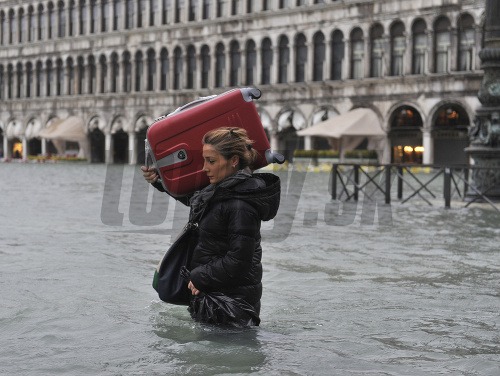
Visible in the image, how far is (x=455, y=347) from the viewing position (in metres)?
5.43

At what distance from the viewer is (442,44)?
1654 inches

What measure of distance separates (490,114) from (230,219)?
41.6 ft

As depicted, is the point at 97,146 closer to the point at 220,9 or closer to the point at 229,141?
the point at 220,9

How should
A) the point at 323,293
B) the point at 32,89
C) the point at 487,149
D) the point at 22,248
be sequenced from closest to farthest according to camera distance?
the point at 323,293 < the point at 22,248 < the point at 487,149 < the point at 32,89

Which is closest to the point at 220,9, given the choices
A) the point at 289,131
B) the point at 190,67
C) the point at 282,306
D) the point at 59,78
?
the point at 190,67

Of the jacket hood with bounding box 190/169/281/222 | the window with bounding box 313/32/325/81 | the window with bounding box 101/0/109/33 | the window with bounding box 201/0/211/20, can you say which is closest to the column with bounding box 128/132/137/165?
the window with bounding box 101/0/109/33

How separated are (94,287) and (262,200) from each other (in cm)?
280

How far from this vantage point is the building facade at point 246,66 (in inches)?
1672

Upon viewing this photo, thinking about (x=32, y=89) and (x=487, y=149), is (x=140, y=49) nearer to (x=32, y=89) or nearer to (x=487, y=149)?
(x=32, y=89)

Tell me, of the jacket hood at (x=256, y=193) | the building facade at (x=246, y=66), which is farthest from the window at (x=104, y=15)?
the jacket hood at (x=256, y=193)

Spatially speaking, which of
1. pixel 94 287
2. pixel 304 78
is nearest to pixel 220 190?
pixel 94 287

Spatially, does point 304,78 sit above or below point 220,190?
above

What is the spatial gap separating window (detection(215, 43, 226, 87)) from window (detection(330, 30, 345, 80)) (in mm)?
8224

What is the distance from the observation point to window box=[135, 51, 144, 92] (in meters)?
57.3
